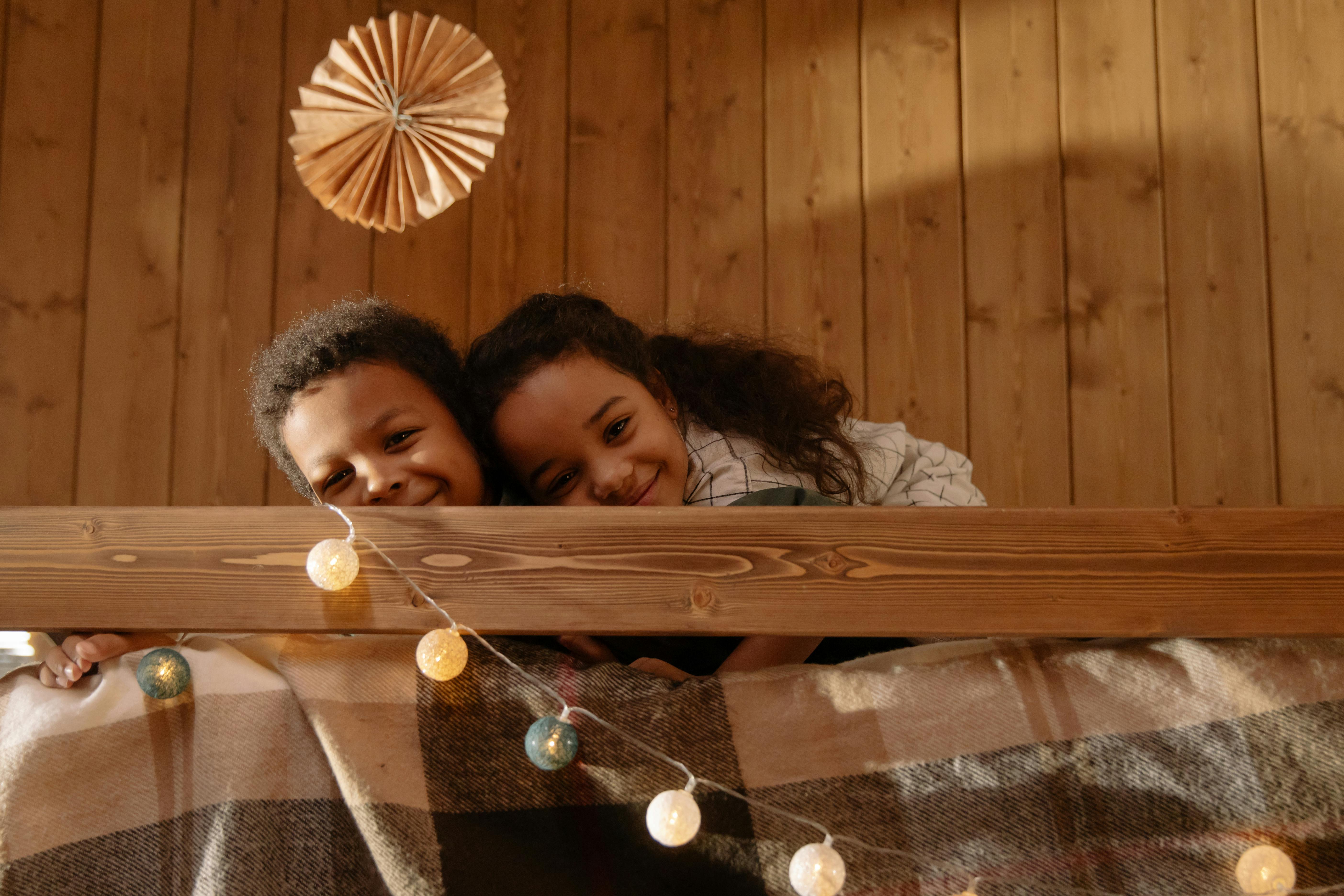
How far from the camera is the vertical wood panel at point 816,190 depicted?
1.61m

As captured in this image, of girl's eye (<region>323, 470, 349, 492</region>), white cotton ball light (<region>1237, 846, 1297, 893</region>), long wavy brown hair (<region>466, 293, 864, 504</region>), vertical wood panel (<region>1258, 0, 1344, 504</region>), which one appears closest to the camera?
white cotton ball light (<region>1237, 846, 1297, 893</region>)

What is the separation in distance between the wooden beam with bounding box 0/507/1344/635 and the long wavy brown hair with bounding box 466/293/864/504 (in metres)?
0.47

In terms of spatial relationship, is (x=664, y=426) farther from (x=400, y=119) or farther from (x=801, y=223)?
(x=801, y=223)

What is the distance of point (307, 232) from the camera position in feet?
5.40

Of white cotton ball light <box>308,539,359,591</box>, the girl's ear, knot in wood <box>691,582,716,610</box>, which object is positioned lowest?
knot in wood <box>691,582,716,610</box>

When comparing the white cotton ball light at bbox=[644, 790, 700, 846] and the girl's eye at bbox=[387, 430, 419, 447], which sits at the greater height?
the girl's eye at bbox=[387, 430, 419, 447]

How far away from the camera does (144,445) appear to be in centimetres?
161

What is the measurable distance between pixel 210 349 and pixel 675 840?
4.27 feet

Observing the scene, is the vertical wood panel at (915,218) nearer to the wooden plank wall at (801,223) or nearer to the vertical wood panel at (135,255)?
the wooden plank wall at (801,223)

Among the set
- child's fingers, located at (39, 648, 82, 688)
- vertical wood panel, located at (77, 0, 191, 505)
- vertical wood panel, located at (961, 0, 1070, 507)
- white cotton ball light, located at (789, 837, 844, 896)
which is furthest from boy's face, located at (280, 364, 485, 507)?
vertical wood panel, located at (961, 0, 1070, 507)

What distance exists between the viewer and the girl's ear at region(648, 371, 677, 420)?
1.28 m

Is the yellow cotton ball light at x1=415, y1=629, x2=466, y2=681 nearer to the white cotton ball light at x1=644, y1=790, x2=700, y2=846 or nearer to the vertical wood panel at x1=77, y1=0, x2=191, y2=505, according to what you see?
the white cotton ball light at x1=644, y1=790, x2=700, y2=846

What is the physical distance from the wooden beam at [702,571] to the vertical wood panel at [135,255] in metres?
0.97

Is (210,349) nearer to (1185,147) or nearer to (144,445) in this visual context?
(144,445)
